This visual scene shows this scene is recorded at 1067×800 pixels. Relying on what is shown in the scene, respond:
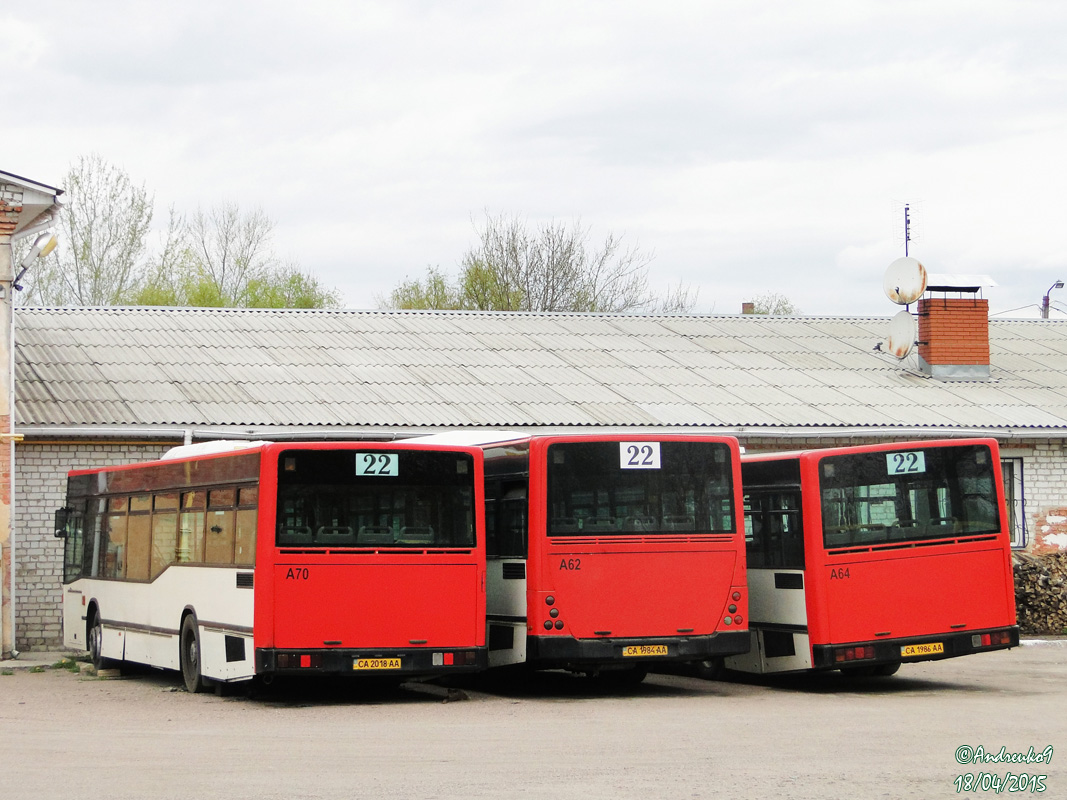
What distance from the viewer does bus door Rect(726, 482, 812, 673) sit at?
14.8 m

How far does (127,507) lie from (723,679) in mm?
6933

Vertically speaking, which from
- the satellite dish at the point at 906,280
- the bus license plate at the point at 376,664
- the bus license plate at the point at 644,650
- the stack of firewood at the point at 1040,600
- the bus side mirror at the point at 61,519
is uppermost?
the satellite dish at the point at 906,280

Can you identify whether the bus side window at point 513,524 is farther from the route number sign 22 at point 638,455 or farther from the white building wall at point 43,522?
the white building wall at point 43,522

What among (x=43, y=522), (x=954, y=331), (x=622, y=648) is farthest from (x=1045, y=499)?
(x=43, y=522)

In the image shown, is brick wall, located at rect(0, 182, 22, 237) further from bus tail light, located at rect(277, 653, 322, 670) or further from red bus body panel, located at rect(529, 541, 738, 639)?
red bus body panel, located at rect(529, 541, 738, 639)

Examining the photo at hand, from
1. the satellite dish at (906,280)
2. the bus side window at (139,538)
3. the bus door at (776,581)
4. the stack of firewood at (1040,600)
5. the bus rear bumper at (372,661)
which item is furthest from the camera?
the satellite dish at (906,280)

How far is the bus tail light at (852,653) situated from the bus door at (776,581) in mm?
281

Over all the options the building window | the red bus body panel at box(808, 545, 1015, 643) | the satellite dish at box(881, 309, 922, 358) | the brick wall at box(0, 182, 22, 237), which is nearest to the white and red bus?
the red bus body panel at box(808, 545, 1015, 643)

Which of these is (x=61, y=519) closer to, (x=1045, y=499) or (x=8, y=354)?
(x=8, y=354)

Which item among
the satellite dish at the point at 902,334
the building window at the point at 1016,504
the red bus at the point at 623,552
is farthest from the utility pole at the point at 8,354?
the satellite dish at the point at 902,334

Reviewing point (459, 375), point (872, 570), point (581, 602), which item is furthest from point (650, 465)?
point (459, 375)

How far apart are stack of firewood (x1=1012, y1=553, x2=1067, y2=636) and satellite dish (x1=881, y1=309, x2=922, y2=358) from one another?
6.99 meters

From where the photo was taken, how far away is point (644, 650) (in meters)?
14.3

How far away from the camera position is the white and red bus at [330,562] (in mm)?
13367
